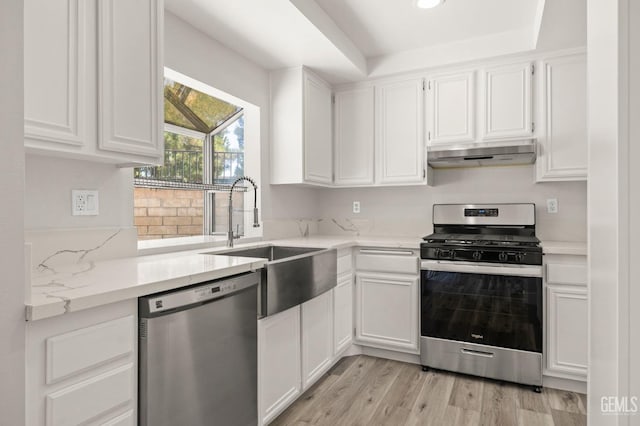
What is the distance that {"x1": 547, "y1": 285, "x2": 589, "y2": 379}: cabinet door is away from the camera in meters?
2.36

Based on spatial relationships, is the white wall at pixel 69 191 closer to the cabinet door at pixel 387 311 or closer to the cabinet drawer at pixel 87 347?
the cabinet drawer at pixel 87 347

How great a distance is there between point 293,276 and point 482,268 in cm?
136

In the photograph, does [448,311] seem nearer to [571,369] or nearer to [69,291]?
[571,369]

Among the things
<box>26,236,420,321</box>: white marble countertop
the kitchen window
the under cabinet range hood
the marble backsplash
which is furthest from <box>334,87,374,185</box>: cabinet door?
<box>26,236,420,321</box>: white marble countertop

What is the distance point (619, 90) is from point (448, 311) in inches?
86.9

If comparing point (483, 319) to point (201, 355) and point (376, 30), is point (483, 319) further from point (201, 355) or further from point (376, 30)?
point (376, 30)

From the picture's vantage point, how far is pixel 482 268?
2.55 metres

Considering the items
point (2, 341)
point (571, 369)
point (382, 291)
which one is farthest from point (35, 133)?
point (571, 369)

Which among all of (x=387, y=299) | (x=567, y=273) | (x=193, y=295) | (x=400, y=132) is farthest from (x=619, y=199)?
(x=400, y=132)

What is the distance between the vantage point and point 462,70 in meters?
2.91

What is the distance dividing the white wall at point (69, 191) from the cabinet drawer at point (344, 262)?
140 cm

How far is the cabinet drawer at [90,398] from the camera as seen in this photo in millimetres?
1004

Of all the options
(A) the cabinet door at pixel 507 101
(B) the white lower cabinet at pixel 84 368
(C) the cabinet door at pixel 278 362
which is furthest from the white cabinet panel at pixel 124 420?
(A) the cabinet door at pixel 507 101

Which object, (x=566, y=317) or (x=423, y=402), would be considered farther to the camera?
(x=566, y=317)
